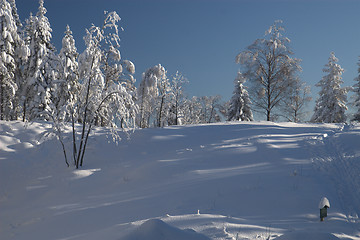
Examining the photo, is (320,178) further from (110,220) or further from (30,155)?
(30,155)

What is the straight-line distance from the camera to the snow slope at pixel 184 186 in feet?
15.5

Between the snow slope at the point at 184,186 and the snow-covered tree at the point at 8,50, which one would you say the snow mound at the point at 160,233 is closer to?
the snow slope at the point at 184,186

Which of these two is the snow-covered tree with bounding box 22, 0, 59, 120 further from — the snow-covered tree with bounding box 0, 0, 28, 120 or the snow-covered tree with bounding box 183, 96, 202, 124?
the snow-covered tree with bounding box 183, 96, 202, 124

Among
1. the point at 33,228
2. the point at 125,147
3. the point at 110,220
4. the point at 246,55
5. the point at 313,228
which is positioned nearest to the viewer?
the point at 313,228

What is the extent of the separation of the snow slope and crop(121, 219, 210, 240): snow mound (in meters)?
0.02

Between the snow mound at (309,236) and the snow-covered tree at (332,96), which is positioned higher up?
the snow-covered tree at (332,96)

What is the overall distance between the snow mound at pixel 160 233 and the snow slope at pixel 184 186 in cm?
2

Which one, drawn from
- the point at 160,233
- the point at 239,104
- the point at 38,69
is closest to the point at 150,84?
the point at 38,69

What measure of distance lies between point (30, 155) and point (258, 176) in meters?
10.2

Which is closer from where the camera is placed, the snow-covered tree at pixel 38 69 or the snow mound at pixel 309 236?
the snow mound at pixel 309 236

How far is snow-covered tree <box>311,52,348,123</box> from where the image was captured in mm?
29641

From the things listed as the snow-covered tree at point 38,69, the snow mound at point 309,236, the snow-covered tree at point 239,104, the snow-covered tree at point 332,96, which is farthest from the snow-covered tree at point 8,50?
the snow-covered tree at point 332,96

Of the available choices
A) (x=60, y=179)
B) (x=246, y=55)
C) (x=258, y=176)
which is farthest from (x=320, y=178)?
(x=246, y=55)

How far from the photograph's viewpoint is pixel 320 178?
730 cm
